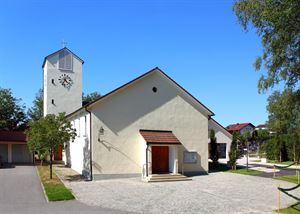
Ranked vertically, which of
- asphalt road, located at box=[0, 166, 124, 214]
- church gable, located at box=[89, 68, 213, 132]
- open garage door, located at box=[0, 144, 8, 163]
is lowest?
asphalt road, located at box=[0, 166, 124, 214]

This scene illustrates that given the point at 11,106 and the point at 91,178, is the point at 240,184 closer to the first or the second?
the point at 91,178

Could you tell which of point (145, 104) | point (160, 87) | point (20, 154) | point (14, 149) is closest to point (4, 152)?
point (14, 149)

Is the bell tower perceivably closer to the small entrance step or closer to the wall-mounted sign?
the wall-mounted sign

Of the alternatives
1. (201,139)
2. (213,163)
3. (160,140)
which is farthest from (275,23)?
(213,163)

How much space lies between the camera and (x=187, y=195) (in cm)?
1788

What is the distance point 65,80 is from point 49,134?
16.2 metres

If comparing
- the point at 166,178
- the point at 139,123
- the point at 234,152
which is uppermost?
the point at 139,123

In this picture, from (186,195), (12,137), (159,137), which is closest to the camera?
(186,195)

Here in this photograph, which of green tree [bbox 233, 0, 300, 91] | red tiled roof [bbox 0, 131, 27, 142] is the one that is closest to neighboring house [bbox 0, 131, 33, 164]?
red tiled roof [bbox 0, 131, 27, 142]

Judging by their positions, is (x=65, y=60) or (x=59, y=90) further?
(x=65, y=60)

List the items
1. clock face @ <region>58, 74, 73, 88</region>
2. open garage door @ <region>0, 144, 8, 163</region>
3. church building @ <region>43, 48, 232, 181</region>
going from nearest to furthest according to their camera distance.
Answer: church building @ <region>43, 48, 232, 181</region>, open garage door @ <region>0, 144, 8, 163</region>, clock face @ <region>58, 74, 73, 88</region>

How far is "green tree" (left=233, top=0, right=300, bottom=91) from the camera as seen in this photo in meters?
14.7

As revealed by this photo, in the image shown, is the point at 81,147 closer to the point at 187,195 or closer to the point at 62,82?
the point at 187,195

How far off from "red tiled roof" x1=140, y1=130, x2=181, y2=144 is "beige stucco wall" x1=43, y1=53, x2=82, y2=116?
15029mm
